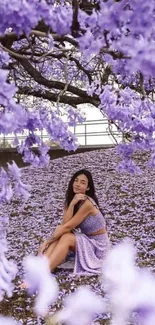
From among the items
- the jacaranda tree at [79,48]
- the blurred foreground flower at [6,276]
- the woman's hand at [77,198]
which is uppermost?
the jacaranda tree at [79,48]

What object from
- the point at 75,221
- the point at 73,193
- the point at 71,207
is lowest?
the point at 75,221

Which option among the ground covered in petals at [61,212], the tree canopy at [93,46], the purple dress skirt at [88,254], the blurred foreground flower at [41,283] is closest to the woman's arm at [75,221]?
the purple dress skirt at [88,254]

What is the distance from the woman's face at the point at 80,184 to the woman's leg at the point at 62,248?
413mm

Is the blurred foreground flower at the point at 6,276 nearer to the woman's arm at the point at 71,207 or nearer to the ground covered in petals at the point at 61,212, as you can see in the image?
the ground covered in petals at the point at 61,212

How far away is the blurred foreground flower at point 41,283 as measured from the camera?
2.16ft

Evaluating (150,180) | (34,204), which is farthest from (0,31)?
(150,180)

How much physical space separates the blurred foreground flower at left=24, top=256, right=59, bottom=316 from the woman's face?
4292 millimetres

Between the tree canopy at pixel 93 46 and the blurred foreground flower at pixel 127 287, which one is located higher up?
the tree canopy at pixel 93 46

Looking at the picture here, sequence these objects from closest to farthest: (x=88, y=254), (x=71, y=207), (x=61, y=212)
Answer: (x=88, y=254) → (x=71, y=207) → (x=61, y=212)

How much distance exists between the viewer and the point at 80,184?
504 cm

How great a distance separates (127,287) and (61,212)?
7411 millimetres

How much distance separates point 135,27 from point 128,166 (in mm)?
2582

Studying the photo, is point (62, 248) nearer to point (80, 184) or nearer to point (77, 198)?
point (77, 198)

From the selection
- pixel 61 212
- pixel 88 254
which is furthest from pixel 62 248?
pixel 61 212
